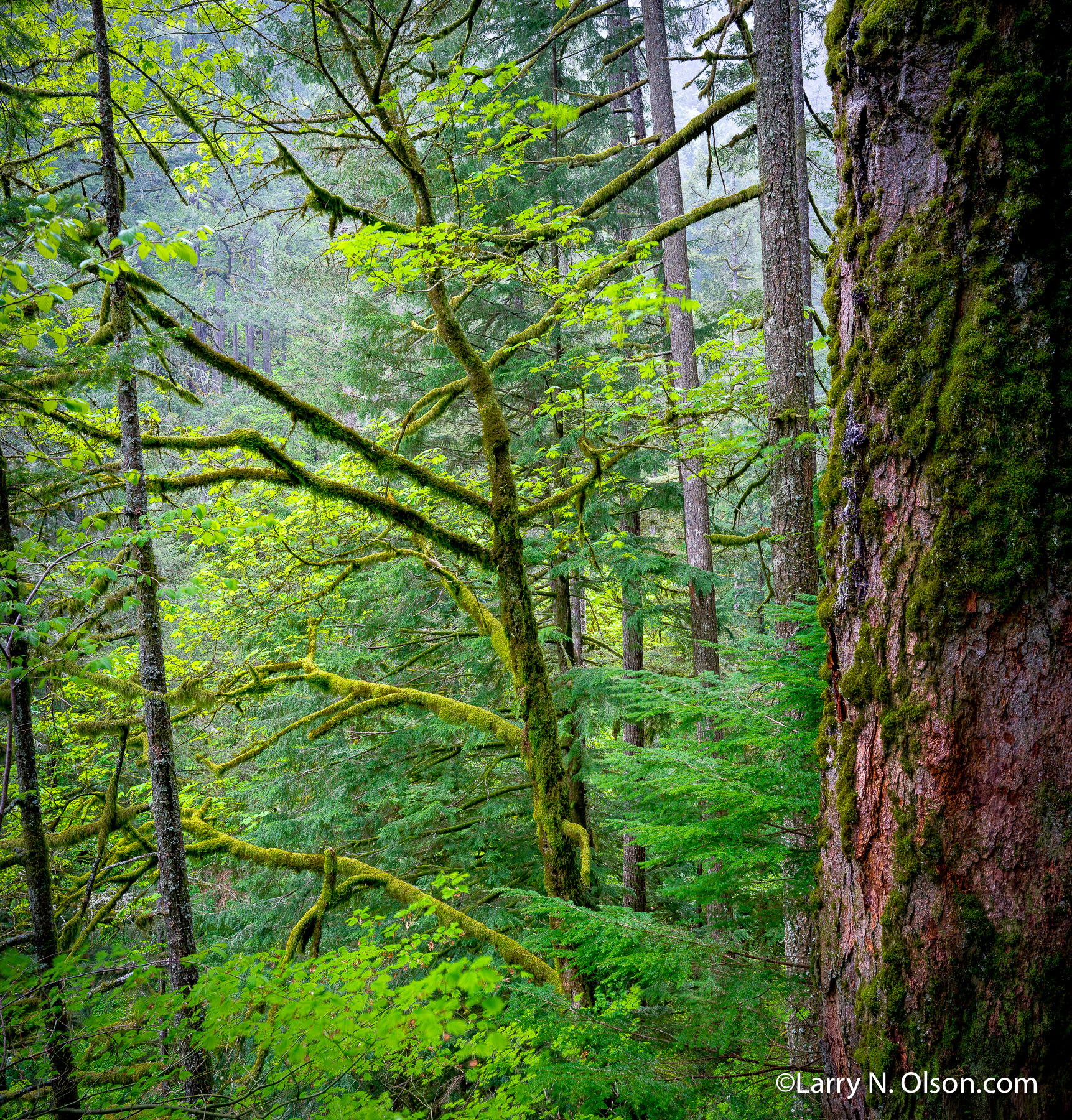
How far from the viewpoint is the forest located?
1.10 metres

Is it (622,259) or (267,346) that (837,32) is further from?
(267,346)

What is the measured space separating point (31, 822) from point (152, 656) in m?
1.20

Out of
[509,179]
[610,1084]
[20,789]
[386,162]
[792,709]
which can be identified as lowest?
[610,1084]

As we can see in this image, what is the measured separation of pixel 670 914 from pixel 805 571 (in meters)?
5.42

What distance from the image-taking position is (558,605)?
7.82 m

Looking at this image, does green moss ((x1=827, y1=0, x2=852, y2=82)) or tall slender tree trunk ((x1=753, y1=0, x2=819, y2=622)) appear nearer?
green moss ((x1=827, y1=0, x2=852, y2=82))

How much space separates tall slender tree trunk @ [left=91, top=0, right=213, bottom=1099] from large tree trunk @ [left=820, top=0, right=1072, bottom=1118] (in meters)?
3.68

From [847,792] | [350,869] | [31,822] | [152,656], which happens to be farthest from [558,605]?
Result: [847,792]

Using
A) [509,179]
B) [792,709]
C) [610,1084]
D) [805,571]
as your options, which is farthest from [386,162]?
[610,1084]

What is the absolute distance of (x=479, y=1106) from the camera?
2.79 m

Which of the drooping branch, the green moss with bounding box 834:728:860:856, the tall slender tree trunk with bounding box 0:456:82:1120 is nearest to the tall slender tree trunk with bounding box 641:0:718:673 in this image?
the drooping branch

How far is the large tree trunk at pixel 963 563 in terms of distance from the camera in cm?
105

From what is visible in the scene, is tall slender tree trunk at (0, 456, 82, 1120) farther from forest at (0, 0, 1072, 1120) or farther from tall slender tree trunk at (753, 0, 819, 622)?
tall slender tree trunk at (753, 0, 819, 622)

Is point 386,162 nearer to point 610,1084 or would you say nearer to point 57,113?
point 57,113
